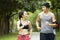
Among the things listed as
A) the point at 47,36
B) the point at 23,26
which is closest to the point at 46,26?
the point at 47,36

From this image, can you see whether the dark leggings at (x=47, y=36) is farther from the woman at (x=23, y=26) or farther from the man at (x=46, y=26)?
the woman at (x=23, y=26)

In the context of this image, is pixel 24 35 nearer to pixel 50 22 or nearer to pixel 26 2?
pixel 50 22

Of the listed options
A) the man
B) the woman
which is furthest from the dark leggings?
the woman

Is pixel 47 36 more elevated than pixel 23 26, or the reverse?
pixel 23 26

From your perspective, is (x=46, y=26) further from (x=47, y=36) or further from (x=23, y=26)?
(x=23, y=26)

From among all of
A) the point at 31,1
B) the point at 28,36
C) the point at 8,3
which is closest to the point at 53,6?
the point at 31,1

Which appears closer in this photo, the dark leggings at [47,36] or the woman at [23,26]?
the dark leggings at [47,36]

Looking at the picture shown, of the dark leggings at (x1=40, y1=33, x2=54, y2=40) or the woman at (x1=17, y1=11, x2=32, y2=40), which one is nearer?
the dark leggings at (x1=40, y1=33, x2=54, y2=40)

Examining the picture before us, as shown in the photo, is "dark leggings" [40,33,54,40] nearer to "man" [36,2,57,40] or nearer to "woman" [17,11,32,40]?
"man" [36,2,57,40]

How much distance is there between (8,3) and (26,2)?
8.33 feet

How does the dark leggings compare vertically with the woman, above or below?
below

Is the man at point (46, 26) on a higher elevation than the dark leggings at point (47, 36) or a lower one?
higher

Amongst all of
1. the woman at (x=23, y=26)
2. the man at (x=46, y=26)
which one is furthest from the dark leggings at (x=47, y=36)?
the woman at (x=23, y=26)

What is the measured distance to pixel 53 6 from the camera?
34844 millimetres
